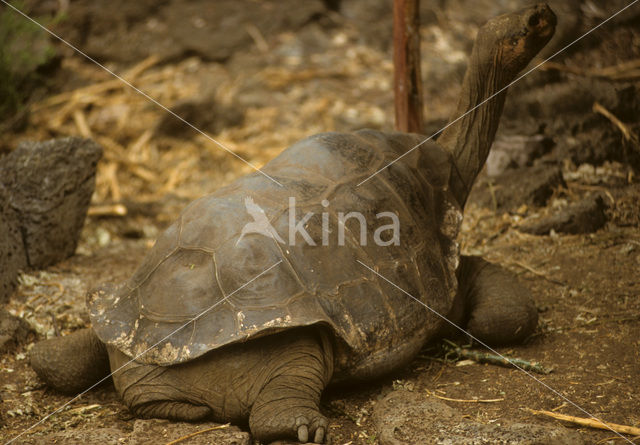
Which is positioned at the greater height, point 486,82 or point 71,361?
point 486,82

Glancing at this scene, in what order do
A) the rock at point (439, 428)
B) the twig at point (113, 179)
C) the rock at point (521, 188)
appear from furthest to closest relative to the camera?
the twig at point (113, 179)
the rock at point (521, 188)
the rock at point (439, 428)

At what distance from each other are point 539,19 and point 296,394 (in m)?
2.38

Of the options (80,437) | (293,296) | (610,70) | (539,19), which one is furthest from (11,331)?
(610,70)

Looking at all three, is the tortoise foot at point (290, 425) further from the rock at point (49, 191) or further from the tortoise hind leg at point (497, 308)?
the rock at point (49, 191)

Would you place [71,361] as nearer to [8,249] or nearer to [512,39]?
[8,249]

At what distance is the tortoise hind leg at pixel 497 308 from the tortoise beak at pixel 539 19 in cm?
136

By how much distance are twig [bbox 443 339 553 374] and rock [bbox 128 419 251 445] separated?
4.23ft

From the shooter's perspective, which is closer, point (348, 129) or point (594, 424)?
point (594, 424)

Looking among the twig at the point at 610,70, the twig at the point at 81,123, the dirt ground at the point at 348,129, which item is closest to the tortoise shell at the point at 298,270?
the dirt ground at the point at 348,129

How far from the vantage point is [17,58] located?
7359 millimetres

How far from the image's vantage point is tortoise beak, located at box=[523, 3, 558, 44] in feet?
12.0

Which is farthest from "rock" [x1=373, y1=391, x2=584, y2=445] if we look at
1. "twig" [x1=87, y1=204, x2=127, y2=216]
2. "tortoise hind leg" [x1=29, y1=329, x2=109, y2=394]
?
"twig" [x1=87, y1=204, x2=127, y2=216]

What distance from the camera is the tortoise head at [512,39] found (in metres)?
3.68

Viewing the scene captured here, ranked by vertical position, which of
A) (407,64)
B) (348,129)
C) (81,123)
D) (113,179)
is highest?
(407,64)
